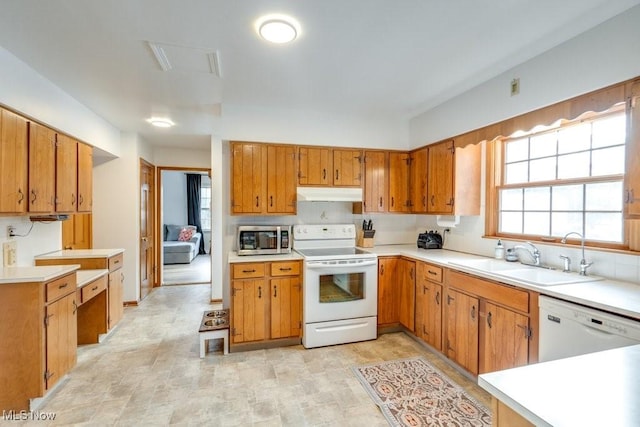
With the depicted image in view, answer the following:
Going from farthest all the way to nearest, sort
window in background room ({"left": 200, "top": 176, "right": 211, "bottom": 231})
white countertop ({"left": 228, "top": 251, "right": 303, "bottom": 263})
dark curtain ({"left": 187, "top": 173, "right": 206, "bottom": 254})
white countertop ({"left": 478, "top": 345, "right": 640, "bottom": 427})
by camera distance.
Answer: window in background room ({"left": 200, "top": 176, "right": 211, "bottom": 231}) < dark curtain ({"left": 187, "top": 173, "right": 206, "bottom": 254}) < white countertop ({"left": 228, "top": 251, "right": 303, "bottom": 263}) < white countertop ({"left": 478, "top": 345, "right": 640, "bottom": 427})

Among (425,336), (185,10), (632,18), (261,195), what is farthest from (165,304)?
(632,18)

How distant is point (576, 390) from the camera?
817 mm

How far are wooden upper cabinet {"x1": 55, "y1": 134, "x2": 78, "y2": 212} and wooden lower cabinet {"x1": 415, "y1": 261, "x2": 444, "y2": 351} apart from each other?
352 cm

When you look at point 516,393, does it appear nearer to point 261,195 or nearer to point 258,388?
point 258,388

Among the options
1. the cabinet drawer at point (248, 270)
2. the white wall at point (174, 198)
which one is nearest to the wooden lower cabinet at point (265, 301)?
the cabinet drawer at point (248, 270)

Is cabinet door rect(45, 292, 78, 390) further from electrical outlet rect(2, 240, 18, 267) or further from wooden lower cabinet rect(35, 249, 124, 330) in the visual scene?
wooden lower cabinet rect(35, 249, 124, 330)

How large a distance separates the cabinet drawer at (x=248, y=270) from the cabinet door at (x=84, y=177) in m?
1.79

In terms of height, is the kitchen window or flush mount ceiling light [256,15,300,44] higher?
flush mount ceiling light [256,15,300,44]

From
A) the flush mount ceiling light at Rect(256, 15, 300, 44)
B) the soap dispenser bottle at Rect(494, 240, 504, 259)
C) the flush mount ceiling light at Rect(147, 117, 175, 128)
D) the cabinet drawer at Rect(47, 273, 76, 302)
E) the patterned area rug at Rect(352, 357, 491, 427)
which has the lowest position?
the patterned area rug at Rect(352, 357, 491, 427)

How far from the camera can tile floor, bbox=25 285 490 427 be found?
206 cm

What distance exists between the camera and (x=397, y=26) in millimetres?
1920

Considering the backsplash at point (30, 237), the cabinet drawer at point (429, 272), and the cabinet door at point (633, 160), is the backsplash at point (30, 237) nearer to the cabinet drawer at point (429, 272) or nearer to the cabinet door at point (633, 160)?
the cabinet drawer at point (429, 272)

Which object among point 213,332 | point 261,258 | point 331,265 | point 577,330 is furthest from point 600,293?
point 213,332

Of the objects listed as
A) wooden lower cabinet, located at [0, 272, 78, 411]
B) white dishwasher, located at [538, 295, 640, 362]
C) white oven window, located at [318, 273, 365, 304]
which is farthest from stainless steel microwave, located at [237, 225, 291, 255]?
white dishwasher, located at [538, 295, 640, 362]
